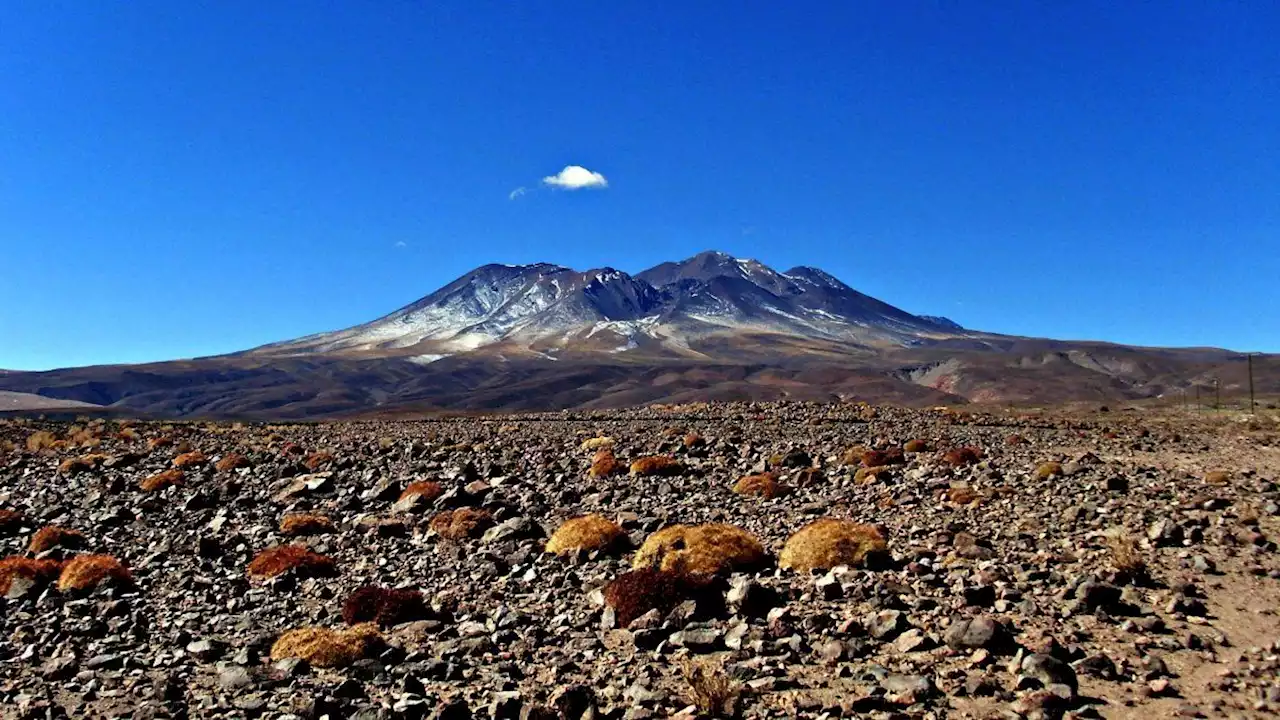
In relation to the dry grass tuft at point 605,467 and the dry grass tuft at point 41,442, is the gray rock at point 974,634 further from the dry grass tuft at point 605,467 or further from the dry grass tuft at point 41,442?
the dry grass tuft at point 41,442

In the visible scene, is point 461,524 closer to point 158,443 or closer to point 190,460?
point 190,460

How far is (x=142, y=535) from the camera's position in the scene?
18188 mm

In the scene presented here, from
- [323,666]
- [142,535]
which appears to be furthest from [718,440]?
[323,666]

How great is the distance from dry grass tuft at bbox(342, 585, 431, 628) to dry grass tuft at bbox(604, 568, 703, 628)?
2.35m

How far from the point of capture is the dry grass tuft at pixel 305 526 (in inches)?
693

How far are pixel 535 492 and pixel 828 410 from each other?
93.9ft

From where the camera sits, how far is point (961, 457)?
22.9 m

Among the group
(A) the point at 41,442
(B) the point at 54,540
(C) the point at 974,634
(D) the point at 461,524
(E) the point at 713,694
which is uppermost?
(A) the point at 41,442

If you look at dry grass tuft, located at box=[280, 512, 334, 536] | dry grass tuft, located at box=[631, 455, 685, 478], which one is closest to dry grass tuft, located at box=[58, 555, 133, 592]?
dry grass tuft, located at box=[280, 512, 334, 536]

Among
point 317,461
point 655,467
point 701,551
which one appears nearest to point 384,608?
point 701,551

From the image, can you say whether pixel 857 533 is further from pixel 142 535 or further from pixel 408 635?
pixel 142 535

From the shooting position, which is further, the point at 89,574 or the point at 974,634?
the point at 89,574

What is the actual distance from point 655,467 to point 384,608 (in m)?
13.2

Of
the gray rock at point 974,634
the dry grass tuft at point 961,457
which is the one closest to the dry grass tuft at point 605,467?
the dry grass tuft at point 961,457
